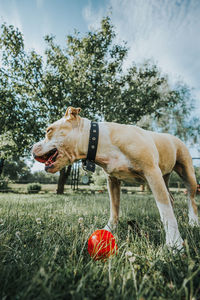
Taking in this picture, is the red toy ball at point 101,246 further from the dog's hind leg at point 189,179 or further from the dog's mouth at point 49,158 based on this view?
the dog's hind leg at point 189,179

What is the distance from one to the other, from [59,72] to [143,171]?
33.1ft

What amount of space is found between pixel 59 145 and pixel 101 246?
4.47 ft

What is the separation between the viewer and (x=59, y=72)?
1031 centimetres

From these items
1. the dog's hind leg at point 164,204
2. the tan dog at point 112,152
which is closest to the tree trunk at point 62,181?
the tan dog at point 112,152

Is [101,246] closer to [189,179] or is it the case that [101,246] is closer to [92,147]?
[92,147]

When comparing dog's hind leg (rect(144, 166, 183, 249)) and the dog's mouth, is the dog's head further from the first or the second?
dog's hind leg (rect(144, 166, 183, 249))

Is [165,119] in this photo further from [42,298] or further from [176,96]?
[42,298]

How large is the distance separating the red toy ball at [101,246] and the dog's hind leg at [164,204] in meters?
0.67

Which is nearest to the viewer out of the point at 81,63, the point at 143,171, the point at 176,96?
the point at 143,171

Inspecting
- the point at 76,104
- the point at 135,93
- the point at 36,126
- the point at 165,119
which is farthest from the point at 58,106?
the point at 165,119

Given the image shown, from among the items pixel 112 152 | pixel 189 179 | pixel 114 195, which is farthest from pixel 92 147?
pixel 189 179

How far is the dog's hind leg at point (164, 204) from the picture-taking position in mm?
1775

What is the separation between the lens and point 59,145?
7.52 ft

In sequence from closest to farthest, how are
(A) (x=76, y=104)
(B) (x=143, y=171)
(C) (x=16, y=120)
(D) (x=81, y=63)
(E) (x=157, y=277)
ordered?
(E) (x=157, y=277)
(B) (x=143, y=171)
(C) (x=16, y=120)
(A) (x=76, y=104)
(D) (x=81, y=63)
